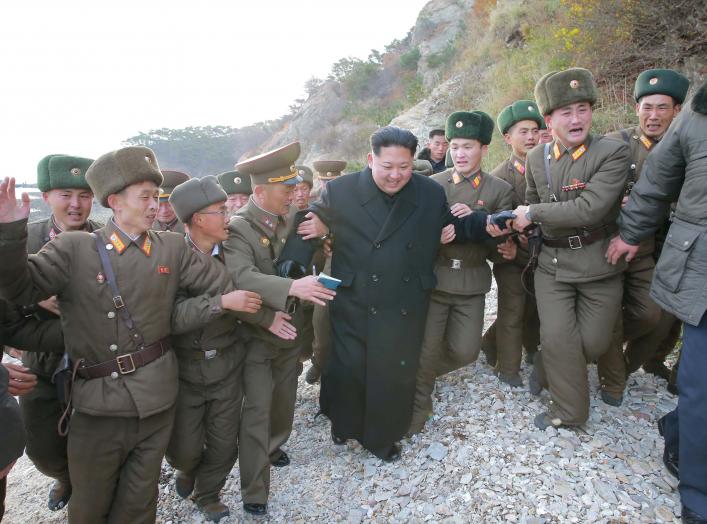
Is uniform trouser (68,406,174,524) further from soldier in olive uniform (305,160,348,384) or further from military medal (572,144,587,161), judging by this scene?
military medal (572,144,587,161)

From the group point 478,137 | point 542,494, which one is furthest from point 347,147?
point 542,494

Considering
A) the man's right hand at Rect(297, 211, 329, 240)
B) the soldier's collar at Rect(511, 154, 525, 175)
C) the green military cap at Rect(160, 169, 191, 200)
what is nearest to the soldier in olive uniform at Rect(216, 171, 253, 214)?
the green military cap at Rect(160, 169, 191, 200)

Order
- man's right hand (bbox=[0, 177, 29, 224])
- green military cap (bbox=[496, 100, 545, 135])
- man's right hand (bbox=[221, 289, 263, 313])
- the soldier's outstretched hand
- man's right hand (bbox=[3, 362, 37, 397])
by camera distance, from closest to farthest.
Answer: man's right hand (bbox=[0, 177, 29, 224])
man's right hand (bbox=[3, 362, 37, 397])
man's right hand (bbox=[221, 289, 263, 313])
the soldier's outstretched hand
green military cap (bbox=[496, 100, 545, 135])

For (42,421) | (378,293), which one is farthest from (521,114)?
(42,421)

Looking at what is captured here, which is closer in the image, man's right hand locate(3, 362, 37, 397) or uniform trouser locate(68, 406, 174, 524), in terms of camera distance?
man's right hand locate(3, 362, 37, 397)

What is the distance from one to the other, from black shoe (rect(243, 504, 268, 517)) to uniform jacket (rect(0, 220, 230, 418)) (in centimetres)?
105

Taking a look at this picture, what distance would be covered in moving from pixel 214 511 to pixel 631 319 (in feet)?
11.5

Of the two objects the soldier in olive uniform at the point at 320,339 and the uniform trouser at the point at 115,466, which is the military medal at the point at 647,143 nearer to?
the soldier in olive uniform at the point at 320,339

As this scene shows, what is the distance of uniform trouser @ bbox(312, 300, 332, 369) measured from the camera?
4.41 metres

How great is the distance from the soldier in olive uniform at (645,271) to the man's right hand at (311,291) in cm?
245

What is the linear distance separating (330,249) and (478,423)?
1.80m

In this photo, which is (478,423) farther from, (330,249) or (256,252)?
(256,252)

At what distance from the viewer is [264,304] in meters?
2.84

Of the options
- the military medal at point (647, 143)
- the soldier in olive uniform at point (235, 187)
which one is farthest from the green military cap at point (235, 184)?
the military medal at point (647, 143)
